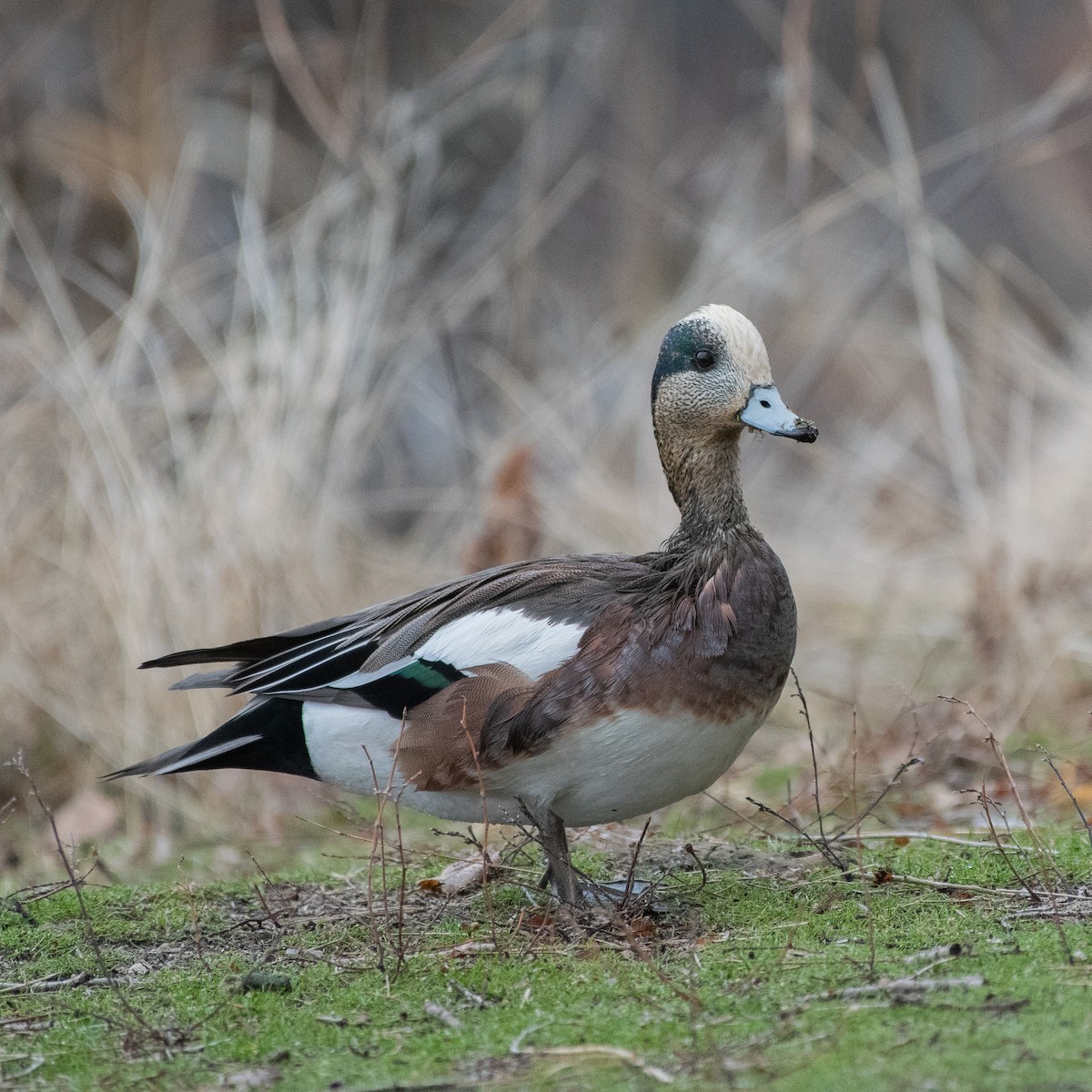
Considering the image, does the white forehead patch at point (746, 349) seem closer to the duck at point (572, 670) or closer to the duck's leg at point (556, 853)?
the duck at point (572, 670)

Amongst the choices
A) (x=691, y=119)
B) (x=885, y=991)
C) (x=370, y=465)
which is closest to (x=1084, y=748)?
(x=885, y=991)

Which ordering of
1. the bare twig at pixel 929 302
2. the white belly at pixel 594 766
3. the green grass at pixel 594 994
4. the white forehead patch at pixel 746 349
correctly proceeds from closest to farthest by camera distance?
the green grass at pixel 594 994 → the white belly at pixel 594 766 → the white forehead patch at pixel 746 349 → the bare twig at pixel 929 302

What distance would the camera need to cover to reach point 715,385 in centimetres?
341

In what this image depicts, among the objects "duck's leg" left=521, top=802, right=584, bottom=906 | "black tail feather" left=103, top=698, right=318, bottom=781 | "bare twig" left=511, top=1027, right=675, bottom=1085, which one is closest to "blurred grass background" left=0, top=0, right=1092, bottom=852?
"duck's leg" left=521, top=802, right=584, bottom=906

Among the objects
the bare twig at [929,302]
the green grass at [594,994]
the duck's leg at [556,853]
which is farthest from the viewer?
the bare twig at [929,302]

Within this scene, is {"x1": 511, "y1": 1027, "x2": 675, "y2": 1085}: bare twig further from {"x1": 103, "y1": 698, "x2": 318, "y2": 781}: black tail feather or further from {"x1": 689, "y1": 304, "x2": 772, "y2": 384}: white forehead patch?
{"x1": 689, "y1": 304, "x2": 772, "y2": 384}: white forehead patch

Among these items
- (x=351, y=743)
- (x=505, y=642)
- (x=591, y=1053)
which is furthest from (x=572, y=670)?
(x=591, y=1053)

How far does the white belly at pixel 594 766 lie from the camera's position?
3.10 metres

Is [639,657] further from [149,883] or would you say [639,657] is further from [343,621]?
[149,883]

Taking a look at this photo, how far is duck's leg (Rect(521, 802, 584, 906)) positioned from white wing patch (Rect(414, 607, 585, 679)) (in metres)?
0.33

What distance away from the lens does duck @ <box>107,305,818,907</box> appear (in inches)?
123

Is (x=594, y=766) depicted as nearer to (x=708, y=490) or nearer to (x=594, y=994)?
(x=594, y=994)

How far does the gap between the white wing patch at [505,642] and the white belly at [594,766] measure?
176 mm

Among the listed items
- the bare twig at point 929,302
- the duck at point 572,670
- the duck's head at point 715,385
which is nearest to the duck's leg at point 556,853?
the duck at point 572,670
